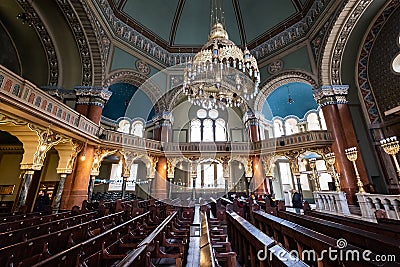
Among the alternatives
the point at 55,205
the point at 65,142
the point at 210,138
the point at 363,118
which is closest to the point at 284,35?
the point at 363,118

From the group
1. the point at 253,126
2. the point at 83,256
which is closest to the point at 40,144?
the point at 83,256

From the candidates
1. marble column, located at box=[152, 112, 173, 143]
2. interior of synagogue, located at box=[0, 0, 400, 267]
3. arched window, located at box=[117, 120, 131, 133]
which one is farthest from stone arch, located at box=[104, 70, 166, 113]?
arched window, located at box=[117, 120, 131, 133]

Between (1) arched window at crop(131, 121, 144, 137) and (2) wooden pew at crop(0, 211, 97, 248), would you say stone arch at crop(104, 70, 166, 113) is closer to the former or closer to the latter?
(1) arched window at crop(131, 121, 144, 137)

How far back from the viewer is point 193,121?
1956 cm

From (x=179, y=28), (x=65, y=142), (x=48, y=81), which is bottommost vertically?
(x=65, y=142)

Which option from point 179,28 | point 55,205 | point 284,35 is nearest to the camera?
point 55,205

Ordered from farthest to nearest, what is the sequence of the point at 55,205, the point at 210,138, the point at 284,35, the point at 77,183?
the point at 210,138 → the point at 284,35 → the point at 77,183 → the point at 55,205

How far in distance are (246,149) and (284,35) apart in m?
9.78

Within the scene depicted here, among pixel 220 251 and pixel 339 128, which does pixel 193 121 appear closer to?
pixel 339 128

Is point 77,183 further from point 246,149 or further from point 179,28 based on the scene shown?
point 179,28

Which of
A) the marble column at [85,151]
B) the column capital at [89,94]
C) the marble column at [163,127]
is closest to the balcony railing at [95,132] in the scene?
the marble column at [85,151]

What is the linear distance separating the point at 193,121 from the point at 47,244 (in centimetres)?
1719

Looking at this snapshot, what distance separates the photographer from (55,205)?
8.79m

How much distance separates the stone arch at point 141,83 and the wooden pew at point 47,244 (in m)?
10.6
